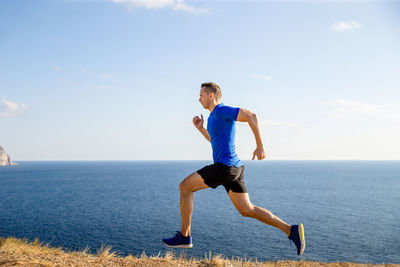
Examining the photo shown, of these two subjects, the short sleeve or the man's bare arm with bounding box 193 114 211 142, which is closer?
the short sleeve

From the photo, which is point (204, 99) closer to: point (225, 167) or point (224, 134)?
point (224, 134)

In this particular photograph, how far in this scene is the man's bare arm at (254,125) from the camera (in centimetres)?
366

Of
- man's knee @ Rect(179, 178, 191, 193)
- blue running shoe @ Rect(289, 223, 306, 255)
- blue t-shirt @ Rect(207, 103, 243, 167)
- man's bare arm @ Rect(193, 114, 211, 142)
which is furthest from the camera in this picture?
man's bare arm @ Rect(193, 114, 211, 142)

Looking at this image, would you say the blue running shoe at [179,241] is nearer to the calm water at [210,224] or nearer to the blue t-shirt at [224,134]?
the blue t-shirt at [224,134]

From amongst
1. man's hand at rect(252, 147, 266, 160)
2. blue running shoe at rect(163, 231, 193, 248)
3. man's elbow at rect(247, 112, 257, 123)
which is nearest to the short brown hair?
man's elbow at rect(247, 112, 257, 123)

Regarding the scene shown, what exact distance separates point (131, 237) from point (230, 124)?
39493 mm

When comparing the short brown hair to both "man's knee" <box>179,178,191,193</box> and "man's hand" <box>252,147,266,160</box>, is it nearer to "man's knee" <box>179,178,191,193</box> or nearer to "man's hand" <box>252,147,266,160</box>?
"man's hand" <box>252,147,266,160</box>

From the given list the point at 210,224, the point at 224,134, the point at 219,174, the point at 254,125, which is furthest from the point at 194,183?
the point at 210,224

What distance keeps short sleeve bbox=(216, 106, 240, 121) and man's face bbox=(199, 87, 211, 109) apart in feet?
0.89

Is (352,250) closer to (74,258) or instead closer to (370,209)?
(370,209)

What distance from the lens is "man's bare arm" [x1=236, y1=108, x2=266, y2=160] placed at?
12.0 ft

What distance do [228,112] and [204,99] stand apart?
45cm

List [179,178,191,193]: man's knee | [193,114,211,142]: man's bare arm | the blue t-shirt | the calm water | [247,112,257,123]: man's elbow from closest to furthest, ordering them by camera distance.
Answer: [247,112,257,123]: man's elbow < the blue t-shirt < [179,178,191,193]: man's knee < [193,114,211,142]: man's bare arm < the calm water

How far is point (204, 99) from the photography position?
4086 mm
